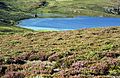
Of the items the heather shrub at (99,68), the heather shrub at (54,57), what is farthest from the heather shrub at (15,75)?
the heather shrub at (54,57)

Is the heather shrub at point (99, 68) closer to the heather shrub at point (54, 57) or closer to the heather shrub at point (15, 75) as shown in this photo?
the heather shrub at point (15, 75)

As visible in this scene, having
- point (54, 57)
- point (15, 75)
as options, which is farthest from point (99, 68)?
point (54, 57)

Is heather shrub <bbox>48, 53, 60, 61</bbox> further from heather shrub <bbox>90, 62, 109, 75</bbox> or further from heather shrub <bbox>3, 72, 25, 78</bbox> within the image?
heather shrub <bbox>3, 72, 25, 78</bbox>

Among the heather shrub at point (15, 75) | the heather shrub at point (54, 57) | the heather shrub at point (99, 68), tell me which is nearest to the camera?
the heather shrub at point (15, 75)

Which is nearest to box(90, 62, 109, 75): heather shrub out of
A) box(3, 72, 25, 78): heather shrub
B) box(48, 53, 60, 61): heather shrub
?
box(3, 72, 25, 78): heather shrub

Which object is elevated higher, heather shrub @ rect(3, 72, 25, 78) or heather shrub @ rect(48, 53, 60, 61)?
heather shrub @ rect(3, 72, 25, 78)

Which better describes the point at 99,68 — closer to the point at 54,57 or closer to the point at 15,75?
the point at 15,75

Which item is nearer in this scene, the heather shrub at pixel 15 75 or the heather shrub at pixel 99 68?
the heather shrub at pixel 15 75

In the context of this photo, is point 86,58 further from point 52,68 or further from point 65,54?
point 52,68

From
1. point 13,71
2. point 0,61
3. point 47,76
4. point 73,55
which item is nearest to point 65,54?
point 73,55

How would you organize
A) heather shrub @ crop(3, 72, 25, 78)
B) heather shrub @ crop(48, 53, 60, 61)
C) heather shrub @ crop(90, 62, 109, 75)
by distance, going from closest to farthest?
1. heather shrub @ crop(3, 72, 25, 78)
2. heather shrub @ crop(90, 62, 109, 75)
3. heather shrub @ crop(48, 53, 60, 61)

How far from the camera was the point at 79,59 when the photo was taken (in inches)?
815

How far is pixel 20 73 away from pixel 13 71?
3.53 ft

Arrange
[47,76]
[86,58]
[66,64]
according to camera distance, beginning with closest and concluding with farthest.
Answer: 1. [47,76]
2. [66,64]
3. [86,58]
